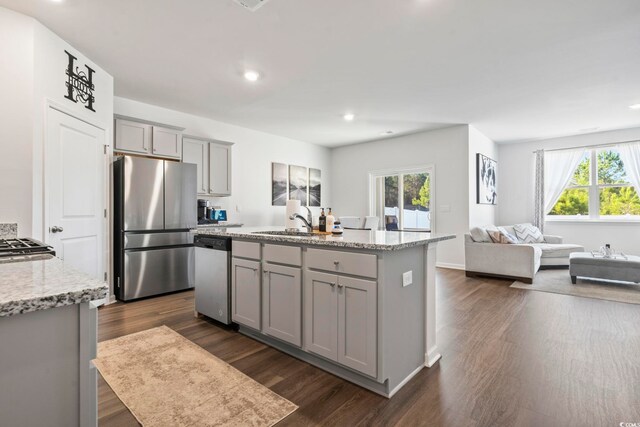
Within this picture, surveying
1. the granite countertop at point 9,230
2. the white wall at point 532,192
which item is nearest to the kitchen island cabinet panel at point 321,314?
the granite countertop at point 9,230

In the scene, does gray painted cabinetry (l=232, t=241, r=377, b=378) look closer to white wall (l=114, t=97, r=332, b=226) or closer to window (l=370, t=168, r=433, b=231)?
white wall (l=114, t=97, r=332, b=226)

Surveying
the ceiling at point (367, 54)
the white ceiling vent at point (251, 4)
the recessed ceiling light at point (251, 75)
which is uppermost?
the ceiling at point (367, 54)

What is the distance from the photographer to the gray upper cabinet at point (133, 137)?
4.05 metres

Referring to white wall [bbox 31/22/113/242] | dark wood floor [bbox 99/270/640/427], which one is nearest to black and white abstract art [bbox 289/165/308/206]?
dark wood floor [bbox 99/270/640/427]

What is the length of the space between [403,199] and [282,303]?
5.21 m

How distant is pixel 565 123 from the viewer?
5801mm

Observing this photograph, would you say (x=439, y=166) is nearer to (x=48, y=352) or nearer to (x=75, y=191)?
(x=75, y=191)

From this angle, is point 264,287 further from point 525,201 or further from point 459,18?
point 525,201

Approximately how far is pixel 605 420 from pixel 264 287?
87.4 inches

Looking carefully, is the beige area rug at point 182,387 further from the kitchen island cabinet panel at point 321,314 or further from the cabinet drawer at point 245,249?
the cabinet drawer at point 245,249

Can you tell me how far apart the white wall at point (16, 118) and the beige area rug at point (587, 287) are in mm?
5812

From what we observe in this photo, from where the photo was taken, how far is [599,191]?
654cm

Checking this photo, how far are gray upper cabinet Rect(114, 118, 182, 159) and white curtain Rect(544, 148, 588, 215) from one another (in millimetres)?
7570

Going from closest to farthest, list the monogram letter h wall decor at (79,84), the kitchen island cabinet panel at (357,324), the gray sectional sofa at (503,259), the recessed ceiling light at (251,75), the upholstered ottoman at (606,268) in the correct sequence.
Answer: the kitchen island cabinet panel at (357,324) → the monogram letter h wall decor at (79,84) → the recessed ceiling light at (251,75) → the upholstered ottoman at (606,268) → the gray sectional sofa at (503,259)
